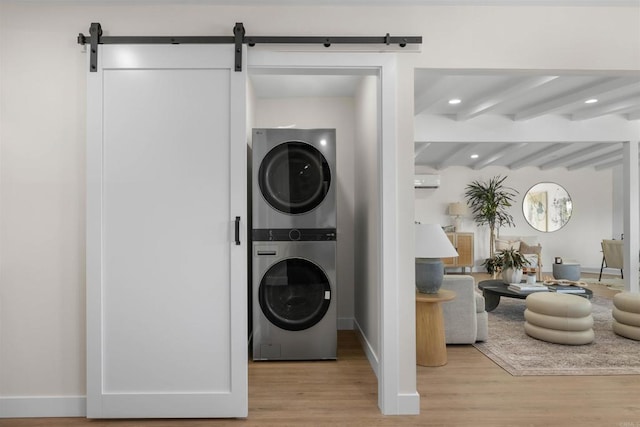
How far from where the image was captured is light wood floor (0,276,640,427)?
7.39ft

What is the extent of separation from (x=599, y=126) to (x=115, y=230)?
251 inches

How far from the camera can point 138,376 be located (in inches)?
90.0

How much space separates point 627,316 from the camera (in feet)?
12.6

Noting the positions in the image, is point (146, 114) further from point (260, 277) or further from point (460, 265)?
point (460, 265)

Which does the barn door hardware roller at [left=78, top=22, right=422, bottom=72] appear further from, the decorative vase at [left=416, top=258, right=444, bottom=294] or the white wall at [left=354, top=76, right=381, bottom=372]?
the decorative vase at [left=416, top=258, right=444, bottom=294]

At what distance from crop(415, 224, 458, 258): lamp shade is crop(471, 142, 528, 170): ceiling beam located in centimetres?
413

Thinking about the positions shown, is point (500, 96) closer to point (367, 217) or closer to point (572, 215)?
point (367, 217)

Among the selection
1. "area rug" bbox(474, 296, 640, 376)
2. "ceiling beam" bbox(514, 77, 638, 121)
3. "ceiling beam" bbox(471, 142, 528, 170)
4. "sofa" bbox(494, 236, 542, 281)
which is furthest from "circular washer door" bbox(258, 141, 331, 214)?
"sofa" bbox(494, 236, 542, 281)

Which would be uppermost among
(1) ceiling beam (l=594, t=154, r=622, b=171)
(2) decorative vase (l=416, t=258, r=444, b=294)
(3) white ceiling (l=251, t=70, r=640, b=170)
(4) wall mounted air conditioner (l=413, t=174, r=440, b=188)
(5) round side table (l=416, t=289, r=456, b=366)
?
(3) white ceiling (l=251, t=70, r=640, b=170)

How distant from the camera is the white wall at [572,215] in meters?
9.50

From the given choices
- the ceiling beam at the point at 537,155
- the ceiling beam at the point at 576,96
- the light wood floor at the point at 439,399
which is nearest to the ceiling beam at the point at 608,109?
the ceiling beam at the point at 576,96

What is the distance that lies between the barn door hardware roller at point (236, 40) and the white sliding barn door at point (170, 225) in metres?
0.04

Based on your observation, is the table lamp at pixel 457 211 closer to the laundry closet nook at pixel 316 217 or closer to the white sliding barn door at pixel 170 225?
the laundry closet nook at pixel 316 217

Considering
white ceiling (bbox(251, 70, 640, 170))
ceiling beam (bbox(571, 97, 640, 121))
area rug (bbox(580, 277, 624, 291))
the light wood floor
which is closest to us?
the light wood floor
